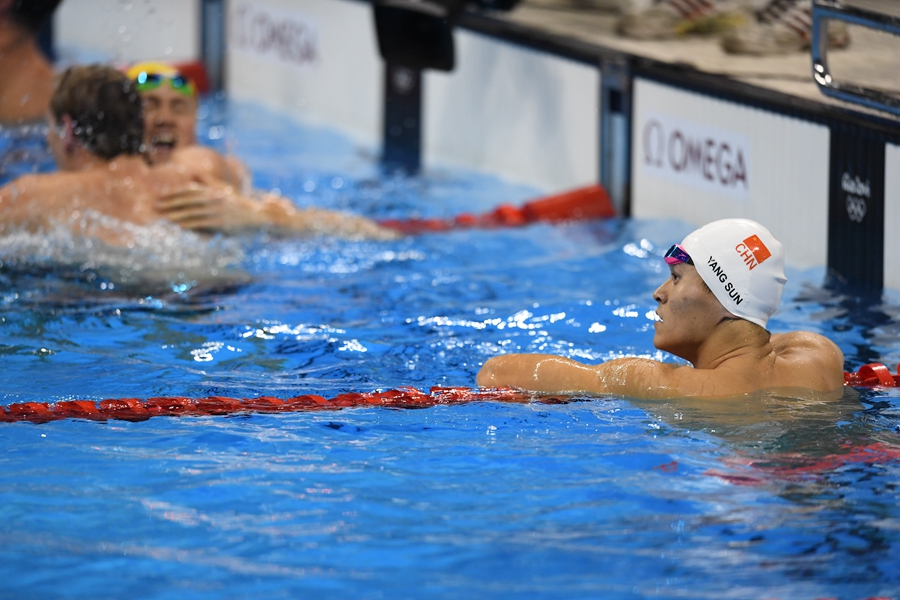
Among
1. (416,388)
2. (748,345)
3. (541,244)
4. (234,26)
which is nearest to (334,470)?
(416,388)

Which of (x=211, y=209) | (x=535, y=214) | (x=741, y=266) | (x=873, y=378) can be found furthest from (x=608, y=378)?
(x=535, y=214)

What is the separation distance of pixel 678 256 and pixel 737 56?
354cm

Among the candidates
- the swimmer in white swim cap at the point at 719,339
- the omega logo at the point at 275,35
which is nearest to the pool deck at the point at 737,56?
the swimmer in white swim cap at the point at 719,339

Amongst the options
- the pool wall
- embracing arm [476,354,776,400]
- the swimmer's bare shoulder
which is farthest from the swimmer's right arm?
the pool wall

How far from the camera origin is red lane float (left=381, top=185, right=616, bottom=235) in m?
6.34

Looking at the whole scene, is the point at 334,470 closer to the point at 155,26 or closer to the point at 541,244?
the point at 541,244

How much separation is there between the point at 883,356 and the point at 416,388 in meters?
1.69

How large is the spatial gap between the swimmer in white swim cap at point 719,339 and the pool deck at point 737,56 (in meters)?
1.96

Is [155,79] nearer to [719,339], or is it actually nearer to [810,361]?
[719,339]

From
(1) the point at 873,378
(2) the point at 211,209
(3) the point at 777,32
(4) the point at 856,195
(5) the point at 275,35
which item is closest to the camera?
(1) the point at 873,378

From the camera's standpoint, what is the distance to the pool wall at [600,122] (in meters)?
5.32

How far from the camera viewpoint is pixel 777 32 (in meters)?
6.51

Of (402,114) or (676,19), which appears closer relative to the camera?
(676,19)

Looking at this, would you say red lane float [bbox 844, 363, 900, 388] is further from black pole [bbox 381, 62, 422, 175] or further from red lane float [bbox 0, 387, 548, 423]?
black pole [bbox 381, 62, 422, 175]
